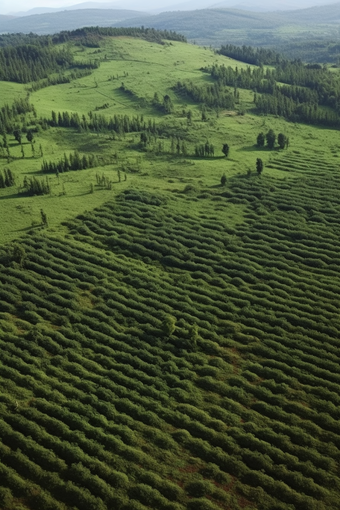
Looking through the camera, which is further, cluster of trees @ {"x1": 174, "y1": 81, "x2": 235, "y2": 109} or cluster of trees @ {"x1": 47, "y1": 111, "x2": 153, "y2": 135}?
cluster of trees @ {"x1": 174, "y1": 81, "x2": 235, "y2": 109}

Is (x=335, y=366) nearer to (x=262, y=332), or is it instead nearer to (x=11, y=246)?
(x=262, y=332)

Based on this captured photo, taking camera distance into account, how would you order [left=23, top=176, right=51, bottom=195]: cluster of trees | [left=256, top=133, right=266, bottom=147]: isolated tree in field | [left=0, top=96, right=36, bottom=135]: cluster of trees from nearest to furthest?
[left=23, top=176, right=51, bottom=195]: cluster of trees → [left=256, top=133, right=266, bottom=147]: isolated tree in field → [left=0, top=96, right=36, bottom=135]: cluster of trees

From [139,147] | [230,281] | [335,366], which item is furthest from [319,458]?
[139,147]

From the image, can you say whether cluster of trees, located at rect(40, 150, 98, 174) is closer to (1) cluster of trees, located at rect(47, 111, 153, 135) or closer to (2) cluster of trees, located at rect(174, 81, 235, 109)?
(1) cluster of trees, located at rect(47, 111, 153, 135)

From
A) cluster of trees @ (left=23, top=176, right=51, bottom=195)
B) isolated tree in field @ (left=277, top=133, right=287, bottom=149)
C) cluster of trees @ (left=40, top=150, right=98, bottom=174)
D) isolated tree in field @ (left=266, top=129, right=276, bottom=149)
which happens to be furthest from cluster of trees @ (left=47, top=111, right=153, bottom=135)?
cluster of trees @ (left=23, top=176, right=51, bottom=195)

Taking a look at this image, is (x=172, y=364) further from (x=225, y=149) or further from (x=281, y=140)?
(x=281, y=140)

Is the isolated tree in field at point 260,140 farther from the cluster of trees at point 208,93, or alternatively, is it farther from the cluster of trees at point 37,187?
the cluster of trees at point 37,187
